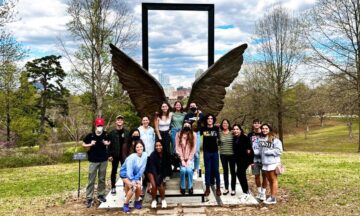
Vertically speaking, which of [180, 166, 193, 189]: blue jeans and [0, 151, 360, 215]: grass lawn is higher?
[180, 166, 193, 189]: blue jeans

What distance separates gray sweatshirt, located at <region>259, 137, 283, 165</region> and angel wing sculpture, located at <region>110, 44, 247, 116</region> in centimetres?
183

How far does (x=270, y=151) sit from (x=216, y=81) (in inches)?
85.5

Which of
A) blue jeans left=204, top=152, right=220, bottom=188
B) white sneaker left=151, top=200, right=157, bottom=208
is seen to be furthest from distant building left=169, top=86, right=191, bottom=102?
white sneaker left=151, top=200, right=157, bottom=208

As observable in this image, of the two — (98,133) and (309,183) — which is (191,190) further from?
(309,183)

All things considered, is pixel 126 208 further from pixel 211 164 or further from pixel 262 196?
pixel 262 196

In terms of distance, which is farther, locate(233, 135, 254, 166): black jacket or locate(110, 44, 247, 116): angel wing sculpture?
locate(110, 44, 247, 116): angel wing sculpture

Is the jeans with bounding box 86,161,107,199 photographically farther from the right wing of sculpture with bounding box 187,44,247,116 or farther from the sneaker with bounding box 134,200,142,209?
A: the right wing of sculpture with bounding box 187,44,247,116

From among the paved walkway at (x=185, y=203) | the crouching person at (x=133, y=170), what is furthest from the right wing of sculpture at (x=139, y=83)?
the paved walkway at (x=185, y=203)

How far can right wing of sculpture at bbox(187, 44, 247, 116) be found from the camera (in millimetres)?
7820

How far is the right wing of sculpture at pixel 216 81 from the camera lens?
782 centimetres

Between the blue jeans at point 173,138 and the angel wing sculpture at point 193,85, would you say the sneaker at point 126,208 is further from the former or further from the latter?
the angel wing sculpture at point 193,85

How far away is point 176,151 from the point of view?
6.79 metres

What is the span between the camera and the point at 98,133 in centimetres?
677

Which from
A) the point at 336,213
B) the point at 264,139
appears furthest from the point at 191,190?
the point at 336,213
